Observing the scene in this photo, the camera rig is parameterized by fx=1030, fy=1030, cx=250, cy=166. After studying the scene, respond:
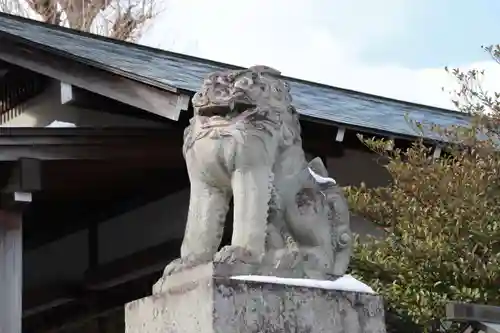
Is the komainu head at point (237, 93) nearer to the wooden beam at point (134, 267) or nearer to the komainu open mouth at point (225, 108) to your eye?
the komainu open mouth at point (225, 108)

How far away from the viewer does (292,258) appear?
462cm

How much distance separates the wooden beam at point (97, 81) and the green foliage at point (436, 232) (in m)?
1.57

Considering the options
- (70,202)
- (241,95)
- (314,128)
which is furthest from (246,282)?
(70,202)

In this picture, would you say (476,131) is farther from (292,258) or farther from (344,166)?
(292,258)

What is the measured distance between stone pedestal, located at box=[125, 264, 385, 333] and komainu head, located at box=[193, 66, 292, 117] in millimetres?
709

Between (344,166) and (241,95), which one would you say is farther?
(344,166)

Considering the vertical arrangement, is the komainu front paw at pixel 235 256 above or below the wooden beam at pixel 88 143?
above

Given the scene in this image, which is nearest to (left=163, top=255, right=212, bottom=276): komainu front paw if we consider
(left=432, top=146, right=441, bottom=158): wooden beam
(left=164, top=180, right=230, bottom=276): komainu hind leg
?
(left=164, top=180, right=230, bottom=276): komainu hind leg

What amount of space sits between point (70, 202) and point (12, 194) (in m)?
2.93

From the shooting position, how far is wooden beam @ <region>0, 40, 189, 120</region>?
7.93 metres

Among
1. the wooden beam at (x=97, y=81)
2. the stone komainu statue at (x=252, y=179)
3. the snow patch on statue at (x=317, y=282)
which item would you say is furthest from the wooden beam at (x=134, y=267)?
the snow patch on statue at (x=317, y=282)

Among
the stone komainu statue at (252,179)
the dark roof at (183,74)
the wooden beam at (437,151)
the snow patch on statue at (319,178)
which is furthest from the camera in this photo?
the dark roof at (183,74)

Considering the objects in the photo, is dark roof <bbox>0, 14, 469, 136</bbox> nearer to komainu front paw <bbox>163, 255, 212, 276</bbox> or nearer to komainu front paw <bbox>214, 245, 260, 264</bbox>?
komainu front paw <bbox>163, 255, 212, 276</bbox>

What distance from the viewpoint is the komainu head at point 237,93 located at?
4523mm
